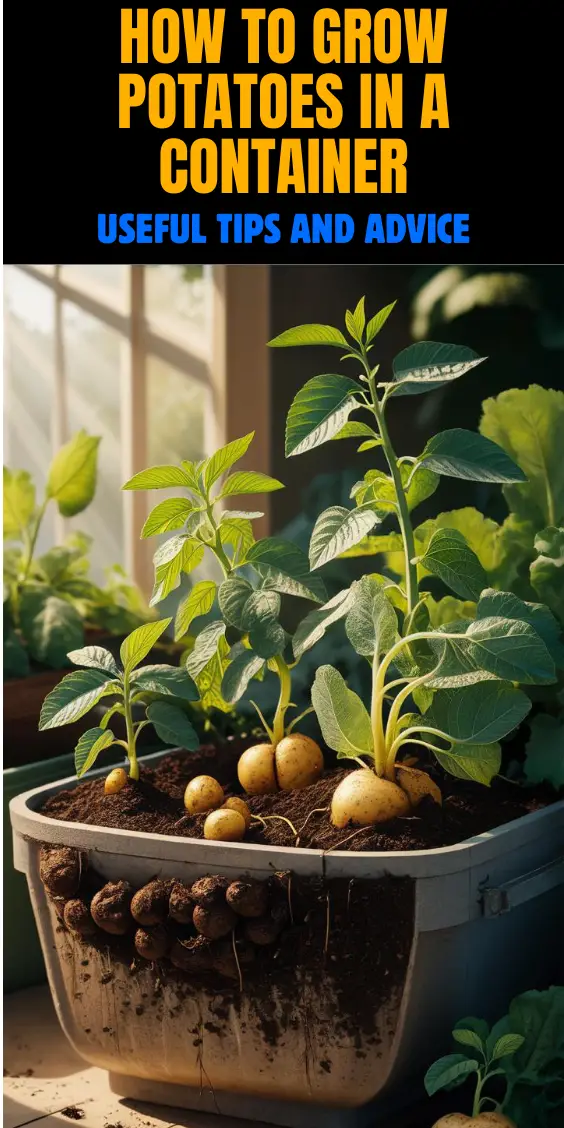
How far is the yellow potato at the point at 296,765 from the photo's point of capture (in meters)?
1.28

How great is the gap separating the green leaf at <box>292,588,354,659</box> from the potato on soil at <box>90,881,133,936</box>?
28 centimetres

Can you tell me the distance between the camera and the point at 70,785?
1362 millimetres

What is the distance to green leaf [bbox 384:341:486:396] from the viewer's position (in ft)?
3.85

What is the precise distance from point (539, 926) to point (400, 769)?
0.25m

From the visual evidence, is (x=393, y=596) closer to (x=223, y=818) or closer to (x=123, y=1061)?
(x=223, y=818)

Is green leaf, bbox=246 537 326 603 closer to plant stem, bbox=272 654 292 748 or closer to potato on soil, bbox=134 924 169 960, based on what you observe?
plant stem, bbox=272 654 292 748

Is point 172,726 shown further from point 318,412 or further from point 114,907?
point 318,412

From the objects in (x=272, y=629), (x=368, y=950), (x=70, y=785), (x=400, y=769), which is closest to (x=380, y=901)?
(x=368, y=950)

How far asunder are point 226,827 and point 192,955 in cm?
12

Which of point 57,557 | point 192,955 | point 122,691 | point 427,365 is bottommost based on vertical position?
point 192,955

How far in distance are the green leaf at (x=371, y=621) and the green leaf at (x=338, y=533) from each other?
0.20 ft

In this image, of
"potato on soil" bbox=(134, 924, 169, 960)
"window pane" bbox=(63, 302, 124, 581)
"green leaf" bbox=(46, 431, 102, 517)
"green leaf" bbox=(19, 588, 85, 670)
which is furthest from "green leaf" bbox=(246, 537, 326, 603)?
"window pane" bbox=(63, 302, 124, 581)

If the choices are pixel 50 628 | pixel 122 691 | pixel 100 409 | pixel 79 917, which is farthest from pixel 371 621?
pixel 100 409

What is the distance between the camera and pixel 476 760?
3.84 ft
